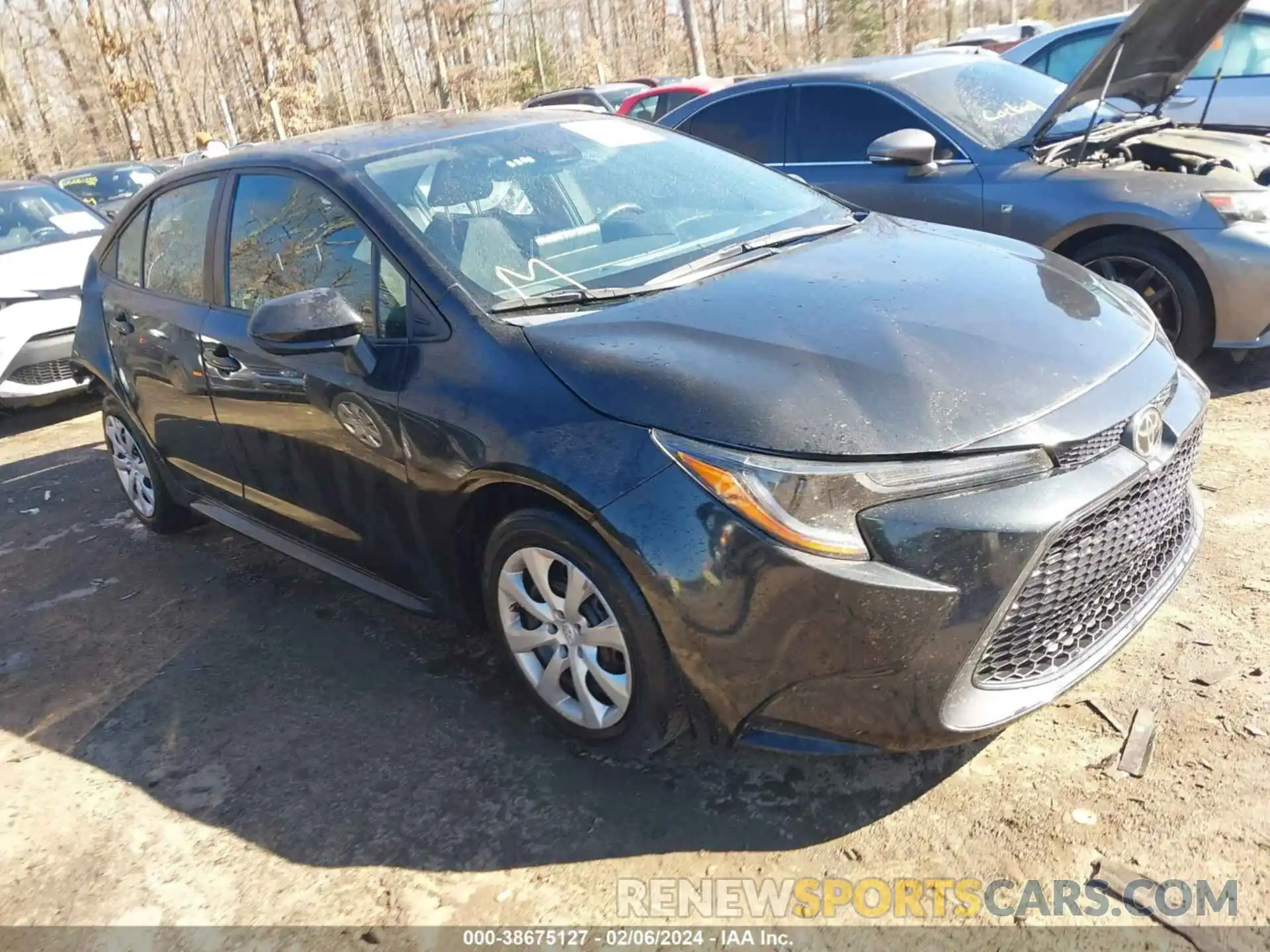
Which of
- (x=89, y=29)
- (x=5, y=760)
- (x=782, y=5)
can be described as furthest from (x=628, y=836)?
(x=782, y=5)

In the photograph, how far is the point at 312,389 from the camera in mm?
3129

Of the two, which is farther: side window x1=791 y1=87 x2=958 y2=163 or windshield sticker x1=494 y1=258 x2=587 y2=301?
side window x1=791 y1=87 x2=958 y2=163

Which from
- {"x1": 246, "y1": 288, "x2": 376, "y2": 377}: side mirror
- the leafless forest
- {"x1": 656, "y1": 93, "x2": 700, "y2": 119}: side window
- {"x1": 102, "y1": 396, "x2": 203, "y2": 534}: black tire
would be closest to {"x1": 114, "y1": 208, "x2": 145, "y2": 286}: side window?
{"x1": 102, "y1": 396, "x2": 203, "y2": 534}: black tire

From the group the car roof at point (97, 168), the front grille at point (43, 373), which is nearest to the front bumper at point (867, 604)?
the front grille at point (43, 373)

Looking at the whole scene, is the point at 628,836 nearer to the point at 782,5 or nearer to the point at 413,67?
the point at 413,67

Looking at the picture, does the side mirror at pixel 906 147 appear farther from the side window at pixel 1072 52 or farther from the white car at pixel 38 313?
the white car at pixel 38 313

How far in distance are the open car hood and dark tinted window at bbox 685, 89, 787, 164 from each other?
1448 mm

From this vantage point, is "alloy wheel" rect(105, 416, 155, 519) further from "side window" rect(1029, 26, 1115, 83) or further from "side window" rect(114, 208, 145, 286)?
"side window" rect(1029, 26, 1115, 83)

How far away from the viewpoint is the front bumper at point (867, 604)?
2092mm

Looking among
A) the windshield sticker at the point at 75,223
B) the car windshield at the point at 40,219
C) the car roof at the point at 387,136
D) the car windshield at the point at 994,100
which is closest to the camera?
the car roof at the point at 387,136

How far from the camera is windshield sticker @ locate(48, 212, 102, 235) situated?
26.5 ft

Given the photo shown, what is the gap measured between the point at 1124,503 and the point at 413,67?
114 ft

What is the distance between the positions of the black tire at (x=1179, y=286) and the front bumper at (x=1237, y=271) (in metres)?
0.06

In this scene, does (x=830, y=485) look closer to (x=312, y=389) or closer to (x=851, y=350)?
(x=851, y=350)
